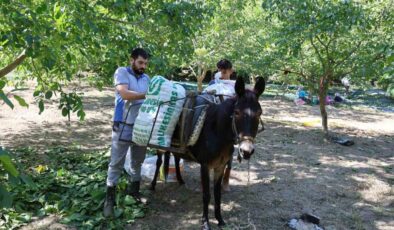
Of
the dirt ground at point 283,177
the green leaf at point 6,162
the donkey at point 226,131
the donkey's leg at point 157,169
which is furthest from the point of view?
the donkey's leg at point 157,169

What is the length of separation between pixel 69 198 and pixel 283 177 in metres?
3.29

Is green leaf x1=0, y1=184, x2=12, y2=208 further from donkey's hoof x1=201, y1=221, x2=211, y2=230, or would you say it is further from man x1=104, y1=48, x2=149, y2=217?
donkey's hoof x1=201, y1=221, x2=211, y2=230

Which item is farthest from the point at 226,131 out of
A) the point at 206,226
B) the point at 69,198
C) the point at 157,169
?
the point at 69,198

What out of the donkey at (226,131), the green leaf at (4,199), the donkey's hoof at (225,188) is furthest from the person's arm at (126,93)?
the green leaf at (4,199)

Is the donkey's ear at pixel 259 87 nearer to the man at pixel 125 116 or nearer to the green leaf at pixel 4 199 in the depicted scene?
the man at pixel 125 116

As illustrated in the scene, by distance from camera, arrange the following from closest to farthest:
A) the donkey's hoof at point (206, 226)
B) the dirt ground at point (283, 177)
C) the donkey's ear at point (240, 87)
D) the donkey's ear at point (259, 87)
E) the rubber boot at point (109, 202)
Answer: the donkey's ear at point (240, 87) → the donkey's ear at point (259, 87) → the donkey's hoof at point (206, 226) → the rubber boot at point (109, 202) → the dirt ground at point (283, 177)

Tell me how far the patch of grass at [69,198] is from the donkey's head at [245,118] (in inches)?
65.1

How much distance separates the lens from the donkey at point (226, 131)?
334 cm

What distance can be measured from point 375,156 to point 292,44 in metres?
2.87

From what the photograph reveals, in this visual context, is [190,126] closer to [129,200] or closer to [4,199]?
[129,200]

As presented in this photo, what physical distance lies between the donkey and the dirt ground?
2.12 ft

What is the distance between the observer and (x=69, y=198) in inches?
178

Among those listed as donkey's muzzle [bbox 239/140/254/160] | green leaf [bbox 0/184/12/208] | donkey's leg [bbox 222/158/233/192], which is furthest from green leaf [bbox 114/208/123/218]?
green leaf [bbox 0/184/12/208]

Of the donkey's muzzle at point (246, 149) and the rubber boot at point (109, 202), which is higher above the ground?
the donkey's muzzle at point (246, 149)
